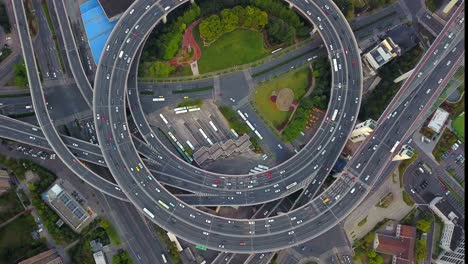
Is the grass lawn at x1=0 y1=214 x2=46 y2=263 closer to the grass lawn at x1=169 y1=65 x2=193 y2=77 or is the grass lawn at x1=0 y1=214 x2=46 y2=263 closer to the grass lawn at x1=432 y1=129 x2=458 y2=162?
the grass lawn at x1=169 y1=65 x2=193 y2=77

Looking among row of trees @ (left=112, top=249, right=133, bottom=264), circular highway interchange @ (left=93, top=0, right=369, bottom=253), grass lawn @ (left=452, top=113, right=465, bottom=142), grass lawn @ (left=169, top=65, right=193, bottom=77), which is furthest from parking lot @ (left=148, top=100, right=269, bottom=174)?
grass lawn @ (left=452, top=113, right=465, bottom=142)

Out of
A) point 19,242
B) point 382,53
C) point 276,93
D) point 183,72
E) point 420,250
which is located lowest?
point 420,250

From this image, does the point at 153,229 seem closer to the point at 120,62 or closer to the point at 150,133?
the point at 150,133

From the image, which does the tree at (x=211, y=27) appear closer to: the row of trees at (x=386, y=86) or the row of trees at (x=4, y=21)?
the row of trees at (x=386, y=86)

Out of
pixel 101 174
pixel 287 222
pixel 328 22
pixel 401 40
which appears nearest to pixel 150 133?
pixel 101 174

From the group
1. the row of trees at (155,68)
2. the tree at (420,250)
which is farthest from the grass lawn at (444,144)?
the row of trees at (155,68)

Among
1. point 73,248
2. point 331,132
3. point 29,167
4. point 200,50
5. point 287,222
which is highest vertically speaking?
point 200,50

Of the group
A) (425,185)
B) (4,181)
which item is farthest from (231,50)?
(4,181)

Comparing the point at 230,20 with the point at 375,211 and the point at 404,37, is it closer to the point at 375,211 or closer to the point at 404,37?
the point at 404,37

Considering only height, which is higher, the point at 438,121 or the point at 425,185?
the point at 438,121
